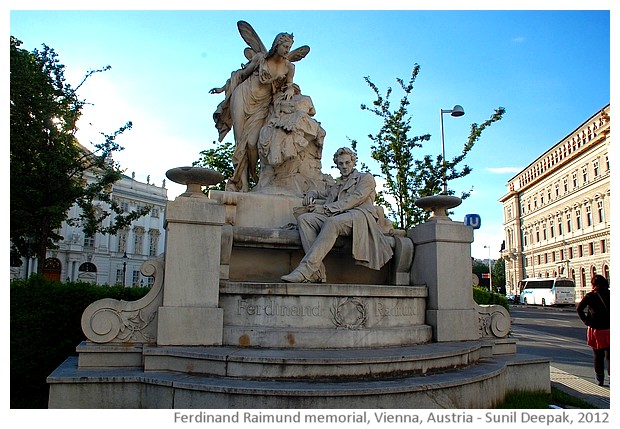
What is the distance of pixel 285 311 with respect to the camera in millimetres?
6203

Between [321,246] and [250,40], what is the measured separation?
4.74 metres

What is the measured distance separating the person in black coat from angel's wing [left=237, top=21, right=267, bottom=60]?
7080 mm

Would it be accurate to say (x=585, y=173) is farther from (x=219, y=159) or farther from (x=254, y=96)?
(x=254, y=96)

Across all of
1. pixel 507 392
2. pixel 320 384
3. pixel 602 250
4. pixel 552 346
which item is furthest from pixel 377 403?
pixel 602 250

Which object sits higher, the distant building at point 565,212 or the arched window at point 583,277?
the distant building at point 565,212

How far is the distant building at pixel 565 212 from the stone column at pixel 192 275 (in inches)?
2325

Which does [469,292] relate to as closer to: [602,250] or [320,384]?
[320,384]

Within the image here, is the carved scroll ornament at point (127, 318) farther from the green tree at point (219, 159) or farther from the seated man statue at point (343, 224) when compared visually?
the green tree at point (219, 159)

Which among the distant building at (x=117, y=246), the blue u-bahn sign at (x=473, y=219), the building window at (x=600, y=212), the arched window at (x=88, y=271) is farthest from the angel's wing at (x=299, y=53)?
the building window at (x=600, y=212)

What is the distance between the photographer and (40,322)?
26.2 feet

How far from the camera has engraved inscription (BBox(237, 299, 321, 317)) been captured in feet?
20.3

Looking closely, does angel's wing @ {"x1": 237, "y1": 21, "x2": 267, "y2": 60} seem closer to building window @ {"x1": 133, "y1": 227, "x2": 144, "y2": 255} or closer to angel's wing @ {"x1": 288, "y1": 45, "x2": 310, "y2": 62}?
angel's wing @ {"x1": 288, "y1": 45, "x2": 310, "y2": 62}

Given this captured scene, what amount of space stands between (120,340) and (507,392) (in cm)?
508

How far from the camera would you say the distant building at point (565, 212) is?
5859 cm
